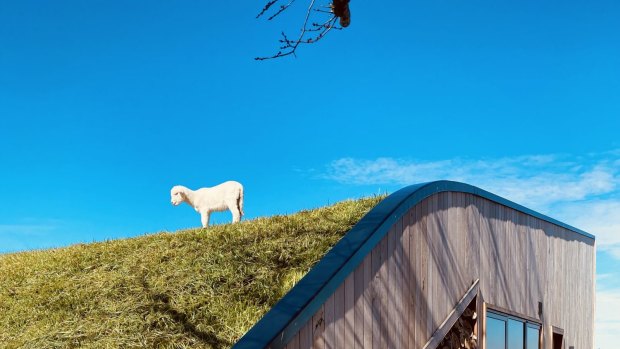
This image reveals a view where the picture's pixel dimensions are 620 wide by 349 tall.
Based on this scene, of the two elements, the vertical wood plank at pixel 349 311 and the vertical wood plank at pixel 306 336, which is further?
the vertical wood plank at pixel 349 311

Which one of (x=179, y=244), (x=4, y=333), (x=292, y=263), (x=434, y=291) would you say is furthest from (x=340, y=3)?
(x=4, y=333)

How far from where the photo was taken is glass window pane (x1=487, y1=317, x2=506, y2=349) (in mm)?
7074

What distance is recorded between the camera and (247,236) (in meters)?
11.3

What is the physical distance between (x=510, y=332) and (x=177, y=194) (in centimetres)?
969

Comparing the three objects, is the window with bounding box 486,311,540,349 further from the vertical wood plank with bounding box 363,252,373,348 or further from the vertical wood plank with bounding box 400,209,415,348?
the vertical wood plank with bounding box 363,252,373,348

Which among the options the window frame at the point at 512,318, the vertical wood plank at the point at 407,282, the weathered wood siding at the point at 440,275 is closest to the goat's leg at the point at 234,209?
the weathered wood siding at the point at 440,275

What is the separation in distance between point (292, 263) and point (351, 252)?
5570 millimetres

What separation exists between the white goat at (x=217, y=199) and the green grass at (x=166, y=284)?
207cm

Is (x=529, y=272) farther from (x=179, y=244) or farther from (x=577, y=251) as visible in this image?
(x=179, y=244)

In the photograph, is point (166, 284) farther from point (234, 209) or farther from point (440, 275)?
point (440, 275)

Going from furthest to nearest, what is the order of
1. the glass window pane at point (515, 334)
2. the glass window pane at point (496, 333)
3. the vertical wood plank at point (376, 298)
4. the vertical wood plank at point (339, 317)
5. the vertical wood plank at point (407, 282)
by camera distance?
the glass window pane at point (515, 334)
the glass window pane at point (496, 333)
the vertical wood plank at point (407, 282)
the vertical wood plank at point (376, 298)
the vertical wood plank at point (339, 317)

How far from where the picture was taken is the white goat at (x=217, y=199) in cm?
1455

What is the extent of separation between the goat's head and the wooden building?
352 inches

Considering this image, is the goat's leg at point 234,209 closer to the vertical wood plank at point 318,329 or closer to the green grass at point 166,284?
the green grass at point 166,284
